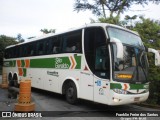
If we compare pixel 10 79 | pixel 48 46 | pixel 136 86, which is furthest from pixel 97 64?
pixel 10 79

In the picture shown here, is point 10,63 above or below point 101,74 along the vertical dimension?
above

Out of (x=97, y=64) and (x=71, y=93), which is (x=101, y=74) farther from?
(x=71, y=93)

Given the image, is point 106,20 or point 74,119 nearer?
point 74,119

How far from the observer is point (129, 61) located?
8.57 meters

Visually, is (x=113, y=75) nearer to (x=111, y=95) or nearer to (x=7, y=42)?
(x=111, y=95)

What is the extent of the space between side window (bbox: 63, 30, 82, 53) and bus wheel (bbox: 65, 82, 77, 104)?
1.56 metres

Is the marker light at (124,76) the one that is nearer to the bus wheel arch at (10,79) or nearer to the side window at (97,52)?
the side window at (97,52)

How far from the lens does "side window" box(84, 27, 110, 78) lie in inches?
333

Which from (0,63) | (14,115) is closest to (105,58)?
(14,115)

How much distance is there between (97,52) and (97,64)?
0.47m

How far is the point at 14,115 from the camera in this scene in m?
7.99

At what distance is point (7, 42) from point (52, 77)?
35.0 metres

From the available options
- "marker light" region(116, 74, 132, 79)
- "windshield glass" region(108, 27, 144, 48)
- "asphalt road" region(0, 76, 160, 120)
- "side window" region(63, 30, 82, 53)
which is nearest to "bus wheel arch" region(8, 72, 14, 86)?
"asphalt road" region(0, 76, 160, 120)

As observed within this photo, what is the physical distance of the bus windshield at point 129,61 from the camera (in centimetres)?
823
